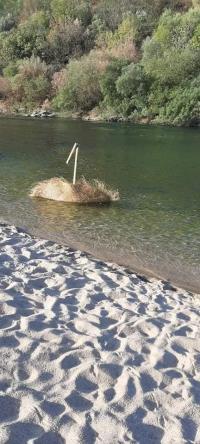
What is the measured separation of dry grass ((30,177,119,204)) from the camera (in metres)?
16.6

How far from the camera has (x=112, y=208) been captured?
53.3ft

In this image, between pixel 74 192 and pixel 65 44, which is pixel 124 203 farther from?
pixel 65 44

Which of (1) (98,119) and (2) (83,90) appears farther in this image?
(2) (83,90)

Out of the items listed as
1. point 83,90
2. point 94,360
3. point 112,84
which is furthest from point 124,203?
point 83,90

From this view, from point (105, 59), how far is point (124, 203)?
50489 millimetres

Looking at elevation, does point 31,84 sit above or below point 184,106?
below

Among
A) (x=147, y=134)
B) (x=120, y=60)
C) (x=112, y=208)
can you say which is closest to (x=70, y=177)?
(x=112, y=208)

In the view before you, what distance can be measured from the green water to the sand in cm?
294

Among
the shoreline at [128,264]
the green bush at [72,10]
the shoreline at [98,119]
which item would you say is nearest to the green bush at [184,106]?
the shoreline at [98,119]

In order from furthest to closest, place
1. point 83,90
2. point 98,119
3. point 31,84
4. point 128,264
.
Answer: point 31,84
point 83,90
point 98,119
point 128,264

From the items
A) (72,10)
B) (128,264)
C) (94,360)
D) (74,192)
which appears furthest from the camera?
(72,10)

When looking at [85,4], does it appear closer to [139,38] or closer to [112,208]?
[139,38]

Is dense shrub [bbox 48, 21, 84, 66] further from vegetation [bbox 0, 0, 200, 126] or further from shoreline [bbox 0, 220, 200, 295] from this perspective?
shoreline [bbox 0, 220, 200, 295]

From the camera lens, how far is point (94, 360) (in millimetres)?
5754
